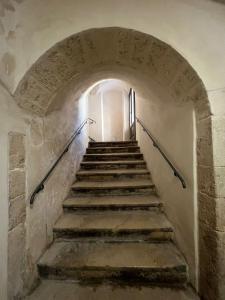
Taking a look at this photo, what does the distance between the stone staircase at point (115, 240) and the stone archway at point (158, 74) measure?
1.21 feet

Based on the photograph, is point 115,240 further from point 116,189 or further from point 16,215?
point 16,215

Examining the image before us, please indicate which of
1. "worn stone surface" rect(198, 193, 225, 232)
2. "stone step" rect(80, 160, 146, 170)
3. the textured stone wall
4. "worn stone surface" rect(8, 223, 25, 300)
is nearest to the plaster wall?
the textured stone wall

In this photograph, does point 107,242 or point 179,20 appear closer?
point 179,20

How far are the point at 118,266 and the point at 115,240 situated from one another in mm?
339

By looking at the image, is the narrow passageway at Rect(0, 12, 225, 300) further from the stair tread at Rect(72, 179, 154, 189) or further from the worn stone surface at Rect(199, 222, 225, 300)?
the stair tread at Rect(72, 179, 154, 189)

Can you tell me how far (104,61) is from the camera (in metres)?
1.64

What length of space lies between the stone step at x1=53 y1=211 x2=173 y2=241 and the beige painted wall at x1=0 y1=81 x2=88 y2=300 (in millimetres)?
159

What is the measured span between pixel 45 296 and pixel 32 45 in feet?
5.68

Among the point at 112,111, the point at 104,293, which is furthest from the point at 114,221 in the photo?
the point at 112,111

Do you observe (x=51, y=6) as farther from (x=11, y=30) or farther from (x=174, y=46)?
(x=174, y=46)

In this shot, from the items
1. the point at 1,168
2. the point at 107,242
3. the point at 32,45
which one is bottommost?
the point at 107,242

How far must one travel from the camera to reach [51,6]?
1218 mm

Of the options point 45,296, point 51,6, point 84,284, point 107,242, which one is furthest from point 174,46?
point 45,296

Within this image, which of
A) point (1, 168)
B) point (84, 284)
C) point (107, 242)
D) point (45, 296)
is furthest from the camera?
point (107, 242)
